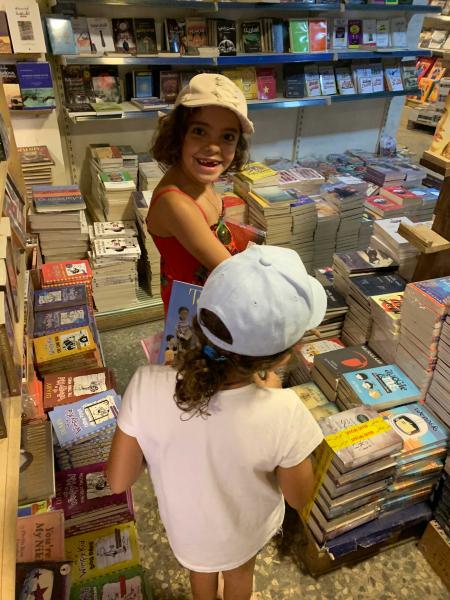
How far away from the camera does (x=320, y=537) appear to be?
1.79 m

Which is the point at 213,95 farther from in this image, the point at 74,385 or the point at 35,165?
the point at 35,165

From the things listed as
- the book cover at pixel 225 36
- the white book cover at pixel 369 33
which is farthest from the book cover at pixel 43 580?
the white book cover at pixel 369 33

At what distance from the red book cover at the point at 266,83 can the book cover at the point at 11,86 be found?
5.78ft

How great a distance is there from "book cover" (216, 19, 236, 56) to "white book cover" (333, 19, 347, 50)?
39.4 inches

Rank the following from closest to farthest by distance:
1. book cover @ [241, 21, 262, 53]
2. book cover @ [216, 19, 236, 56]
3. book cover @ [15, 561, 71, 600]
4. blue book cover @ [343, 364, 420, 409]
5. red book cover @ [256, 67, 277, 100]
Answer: book cover @ [15, 561, 71, 600]
blue book cover @ [343, 364, 420, 409]
book cover @ [216, 19, 236, 56]
book cover @ [241, 21, 262, 53]
red book cover @ [256, 67, 277, 100]

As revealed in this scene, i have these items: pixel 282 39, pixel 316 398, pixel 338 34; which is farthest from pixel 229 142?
pixel 338 34

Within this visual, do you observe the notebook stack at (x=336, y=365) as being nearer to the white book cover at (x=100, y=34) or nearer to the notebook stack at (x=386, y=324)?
the notebook stack at (x=386, y=324)

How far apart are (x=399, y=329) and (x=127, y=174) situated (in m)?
2.18

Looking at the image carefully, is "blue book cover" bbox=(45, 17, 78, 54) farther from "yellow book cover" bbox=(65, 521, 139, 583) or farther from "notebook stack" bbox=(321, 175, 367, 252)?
"yellow book cover" bbox=(65, 521, 139, 583)

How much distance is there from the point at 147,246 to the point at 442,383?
6.74ft

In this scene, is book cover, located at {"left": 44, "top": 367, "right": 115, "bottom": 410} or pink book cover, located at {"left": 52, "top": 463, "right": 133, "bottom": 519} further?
book cover, located at {"left": 44, "top": 367, "right": 115, "bottom": 410}

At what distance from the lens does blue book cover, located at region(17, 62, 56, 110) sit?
2.75 metres

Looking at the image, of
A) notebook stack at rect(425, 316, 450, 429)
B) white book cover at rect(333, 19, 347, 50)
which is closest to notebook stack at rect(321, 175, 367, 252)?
white book cover at rect(333, 19, 347, 50)

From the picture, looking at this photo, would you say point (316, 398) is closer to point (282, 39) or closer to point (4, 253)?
point (4, 253)
